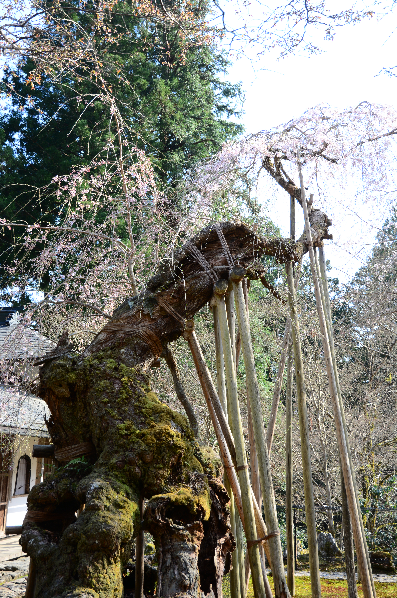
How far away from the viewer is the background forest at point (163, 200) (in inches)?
171

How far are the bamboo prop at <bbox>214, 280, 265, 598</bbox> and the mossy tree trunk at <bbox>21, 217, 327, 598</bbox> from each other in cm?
14

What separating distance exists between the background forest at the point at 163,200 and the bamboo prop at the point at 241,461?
1.87 ft

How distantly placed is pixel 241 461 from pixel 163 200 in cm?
323

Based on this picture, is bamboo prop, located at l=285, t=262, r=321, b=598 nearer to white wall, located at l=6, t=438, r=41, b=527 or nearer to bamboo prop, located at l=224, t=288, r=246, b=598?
bamboo prop, located at l=224, t=288, r=246, b=598

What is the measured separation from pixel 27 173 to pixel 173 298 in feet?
30.6

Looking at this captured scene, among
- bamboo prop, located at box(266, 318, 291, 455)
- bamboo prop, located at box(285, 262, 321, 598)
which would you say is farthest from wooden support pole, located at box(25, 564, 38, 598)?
A: bamboo prop, located at box(266, 318, 291, 455)

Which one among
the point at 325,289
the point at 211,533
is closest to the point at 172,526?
the point at 211,533

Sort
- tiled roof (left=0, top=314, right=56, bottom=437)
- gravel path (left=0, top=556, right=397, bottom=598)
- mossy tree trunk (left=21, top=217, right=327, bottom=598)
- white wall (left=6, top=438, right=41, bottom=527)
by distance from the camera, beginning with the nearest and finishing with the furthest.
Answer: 1. mossy tree trunk (left=21, top=217, right=327, bottom=598)
2. tiled roof (left=0, top=314, right=56, bottom=437)
3. gravel path (left=0, top=556, right=397, bottom=598)
4. white wall (left=6, top=438, right=41, bottom=527)

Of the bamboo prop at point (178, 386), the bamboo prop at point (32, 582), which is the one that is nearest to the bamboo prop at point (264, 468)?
the bamboo prop at point (178, 386)

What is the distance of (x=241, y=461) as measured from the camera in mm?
3072

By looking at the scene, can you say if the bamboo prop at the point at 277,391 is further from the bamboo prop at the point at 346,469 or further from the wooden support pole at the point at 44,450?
the wooden support pole at the point at 44,450

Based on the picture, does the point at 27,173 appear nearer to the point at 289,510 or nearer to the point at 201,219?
the point at 201,219

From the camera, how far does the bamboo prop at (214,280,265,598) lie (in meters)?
2.88

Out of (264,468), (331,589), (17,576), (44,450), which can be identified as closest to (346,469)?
(264,468)
